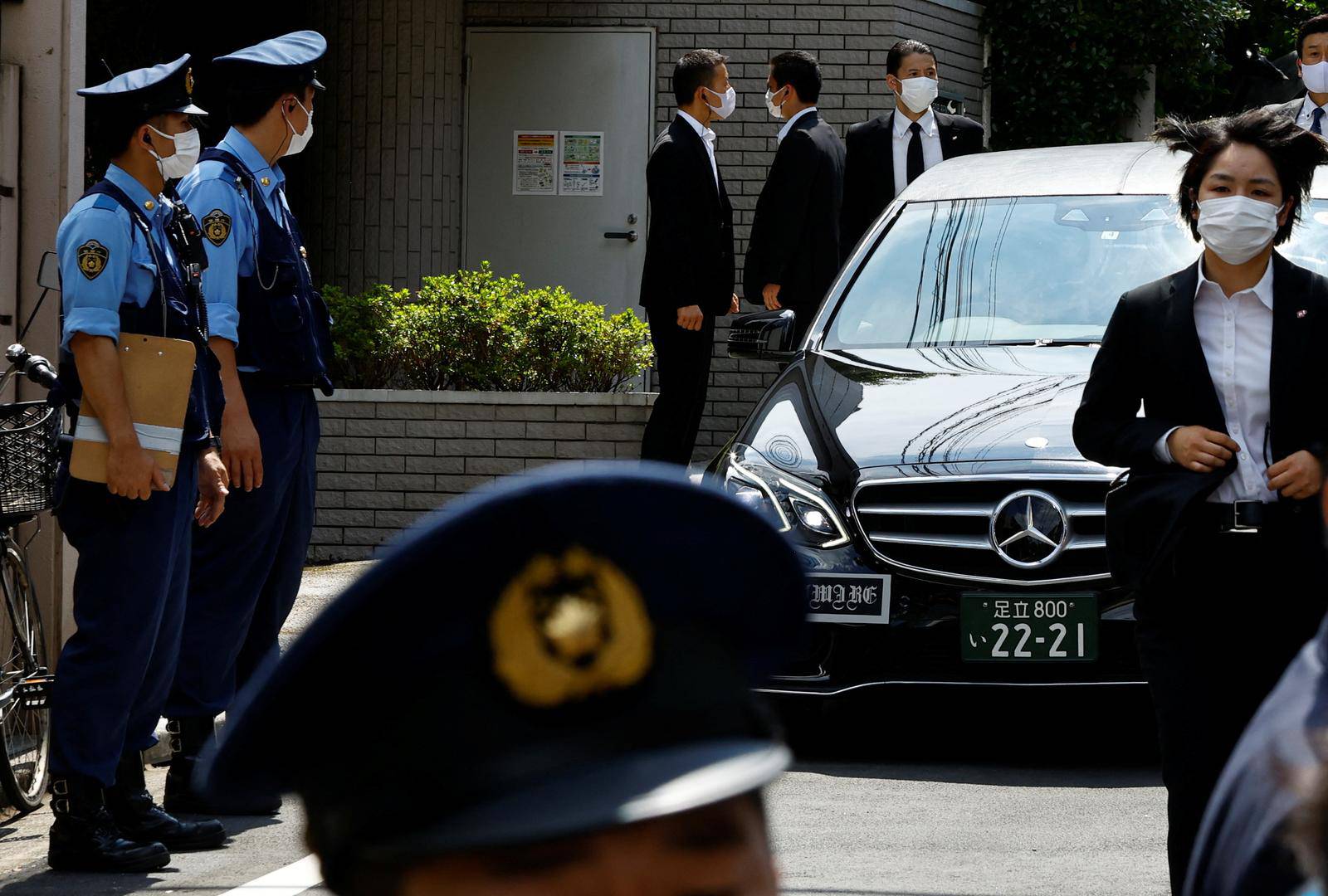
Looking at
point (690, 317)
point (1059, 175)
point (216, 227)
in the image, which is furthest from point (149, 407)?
point (690, 317)

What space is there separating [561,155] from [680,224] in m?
4.41

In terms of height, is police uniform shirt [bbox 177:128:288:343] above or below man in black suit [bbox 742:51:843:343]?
below

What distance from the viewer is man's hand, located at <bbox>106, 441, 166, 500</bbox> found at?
4.78 metres

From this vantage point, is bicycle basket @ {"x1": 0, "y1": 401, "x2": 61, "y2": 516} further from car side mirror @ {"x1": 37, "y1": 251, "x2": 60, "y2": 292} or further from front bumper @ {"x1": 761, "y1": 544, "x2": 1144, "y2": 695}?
front bumper @ {"x1": 761, "y1": 544, "x2": 1144, "y2": 695}

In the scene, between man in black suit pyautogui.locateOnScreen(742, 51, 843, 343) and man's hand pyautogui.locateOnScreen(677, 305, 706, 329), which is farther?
man in black suit pyautogui.locateOnScreen(742, 51, 843, 343)

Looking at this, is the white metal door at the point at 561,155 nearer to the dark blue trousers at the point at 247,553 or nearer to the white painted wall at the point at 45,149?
the white painted wall at the point at 45,149

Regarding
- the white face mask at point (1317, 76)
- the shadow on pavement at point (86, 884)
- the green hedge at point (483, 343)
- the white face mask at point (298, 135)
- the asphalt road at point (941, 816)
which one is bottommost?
the shadow on pavement at point (86, 884)

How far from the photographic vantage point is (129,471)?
15.7 ft

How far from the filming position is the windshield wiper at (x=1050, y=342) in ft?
22.0

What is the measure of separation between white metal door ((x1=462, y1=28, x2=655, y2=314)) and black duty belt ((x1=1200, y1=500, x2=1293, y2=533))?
9730 millimetres

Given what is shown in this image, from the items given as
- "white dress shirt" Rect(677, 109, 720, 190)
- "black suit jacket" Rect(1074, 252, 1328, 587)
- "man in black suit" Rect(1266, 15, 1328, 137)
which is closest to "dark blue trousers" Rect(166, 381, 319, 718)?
"black suit jacket" Rect(1074, 252, 1328, 587)

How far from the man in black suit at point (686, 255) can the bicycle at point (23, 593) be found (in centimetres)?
399

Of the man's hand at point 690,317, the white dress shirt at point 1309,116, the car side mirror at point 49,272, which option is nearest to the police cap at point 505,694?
the car side mirror at point 49,272

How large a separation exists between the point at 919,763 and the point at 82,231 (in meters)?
2.85
